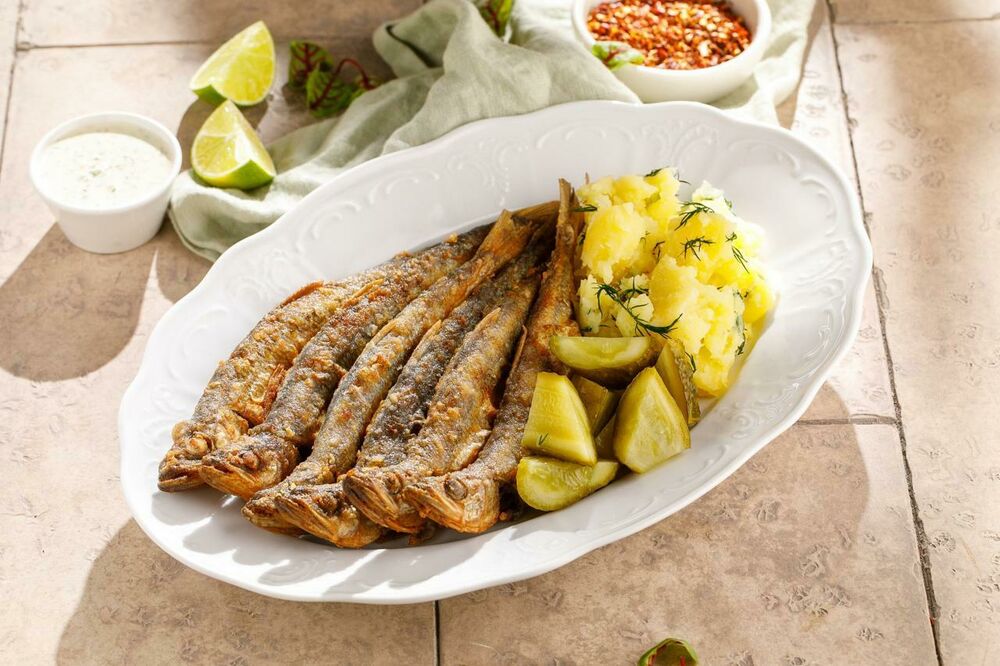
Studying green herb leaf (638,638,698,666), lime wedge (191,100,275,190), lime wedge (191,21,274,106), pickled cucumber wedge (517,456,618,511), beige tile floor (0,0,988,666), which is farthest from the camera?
lime wedge (191,21,274,106)

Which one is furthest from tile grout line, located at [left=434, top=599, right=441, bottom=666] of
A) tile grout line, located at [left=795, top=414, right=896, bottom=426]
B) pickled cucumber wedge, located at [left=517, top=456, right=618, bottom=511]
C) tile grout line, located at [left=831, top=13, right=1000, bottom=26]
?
tile grout line, located at [left=831, top=13, right=1000, bottom=26]

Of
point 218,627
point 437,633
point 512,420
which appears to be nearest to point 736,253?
point 512,420

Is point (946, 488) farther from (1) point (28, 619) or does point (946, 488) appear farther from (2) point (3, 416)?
(2) point (3, 416)

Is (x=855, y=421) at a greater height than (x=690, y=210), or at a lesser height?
lesser

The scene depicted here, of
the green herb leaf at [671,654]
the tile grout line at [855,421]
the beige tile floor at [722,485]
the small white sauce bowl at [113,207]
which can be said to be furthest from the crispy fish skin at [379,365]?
the small white sauce bowl at [113,207]

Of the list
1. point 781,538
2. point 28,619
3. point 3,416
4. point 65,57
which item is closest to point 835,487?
point 781,538

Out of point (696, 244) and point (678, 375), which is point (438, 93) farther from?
point (678, 375)

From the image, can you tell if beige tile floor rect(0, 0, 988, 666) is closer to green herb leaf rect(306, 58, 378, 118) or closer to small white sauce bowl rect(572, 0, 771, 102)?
green herb leaf rect(306, 58, 378, 118)
